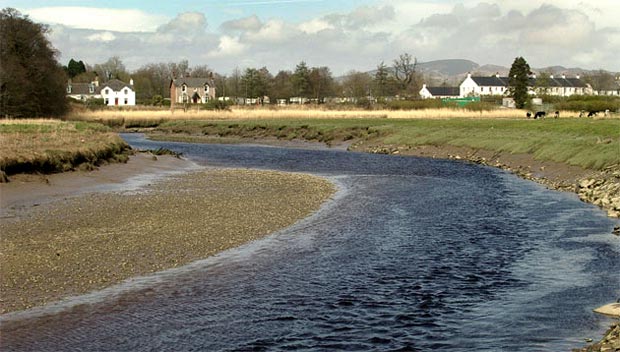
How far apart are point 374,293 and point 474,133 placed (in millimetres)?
49323

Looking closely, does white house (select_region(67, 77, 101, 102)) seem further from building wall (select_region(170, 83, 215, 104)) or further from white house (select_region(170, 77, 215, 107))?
white house (select_region(170, 77, 215, 107))

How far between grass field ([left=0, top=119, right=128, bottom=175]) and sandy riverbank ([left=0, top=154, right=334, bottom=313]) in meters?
0.85

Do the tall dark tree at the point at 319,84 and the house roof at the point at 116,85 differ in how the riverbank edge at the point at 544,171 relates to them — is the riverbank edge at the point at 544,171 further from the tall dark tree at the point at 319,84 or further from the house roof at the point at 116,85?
the house roof at the point at 116,85

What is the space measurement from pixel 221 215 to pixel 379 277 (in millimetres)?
9709

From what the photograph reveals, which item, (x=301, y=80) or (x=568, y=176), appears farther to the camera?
(x=301, y=80)

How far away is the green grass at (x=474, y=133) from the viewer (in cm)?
4034

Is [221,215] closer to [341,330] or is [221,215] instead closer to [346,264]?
[346,264]

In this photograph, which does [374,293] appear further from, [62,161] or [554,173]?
[554,173]

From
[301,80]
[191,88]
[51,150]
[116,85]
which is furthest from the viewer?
[191,88]

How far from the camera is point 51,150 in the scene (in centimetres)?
3462

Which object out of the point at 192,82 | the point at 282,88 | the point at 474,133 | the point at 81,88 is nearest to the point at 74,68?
the point at 81,88

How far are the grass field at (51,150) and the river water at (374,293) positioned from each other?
1488cm

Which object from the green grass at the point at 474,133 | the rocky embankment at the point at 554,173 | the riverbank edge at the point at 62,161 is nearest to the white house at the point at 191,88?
the green grass at the point at 474,133

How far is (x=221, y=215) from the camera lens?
82.4ft
